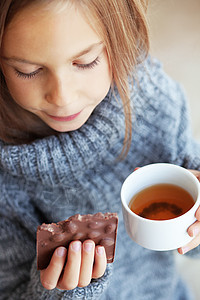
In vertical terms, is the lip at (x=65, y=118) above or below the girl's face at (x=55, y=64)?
below

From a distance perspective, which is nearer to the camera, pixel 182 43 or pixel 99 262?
pixel 99 262

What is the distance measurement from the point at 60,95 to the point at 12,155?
217mm

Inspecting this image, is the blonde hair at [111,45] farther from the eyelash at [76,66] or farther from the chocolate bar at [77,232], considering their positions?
the chocolate bar at [77,232]

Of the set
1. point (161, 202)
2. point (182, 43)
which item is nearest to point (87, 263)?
point (161, 202)

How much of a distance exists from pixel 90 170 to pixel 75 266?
30 centimetres

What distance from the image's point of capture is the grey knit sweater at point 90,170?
949 mm

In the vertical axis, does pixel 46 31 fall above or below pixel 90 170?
above

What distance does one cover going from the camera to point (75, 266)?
0.79 m

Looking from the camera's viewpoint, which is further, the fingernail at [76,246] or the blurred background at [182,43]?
the blurred background at [182,43]

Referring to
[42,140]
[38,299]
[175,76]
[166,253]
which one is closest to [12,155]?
[42,140]

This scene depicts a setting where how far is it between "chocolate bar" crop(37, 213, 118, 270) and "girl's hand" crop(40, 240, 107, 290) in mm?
12

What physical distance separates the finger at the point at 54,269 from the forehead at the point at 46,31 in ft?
1.12

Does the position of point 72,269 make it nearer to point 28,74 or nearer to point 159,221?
point 159,221

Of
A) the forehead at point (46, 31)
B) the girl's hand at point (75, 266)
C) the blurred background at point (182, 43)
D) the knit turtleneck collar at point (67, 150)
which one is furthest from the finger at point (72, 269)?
the blurred background at point (182, 43)
